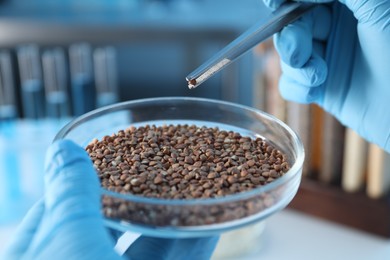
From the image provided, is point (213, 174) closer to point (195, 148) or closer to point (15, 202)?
point (195, 148)

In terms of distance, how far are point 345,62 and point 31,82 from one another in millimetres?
Answer: 1086

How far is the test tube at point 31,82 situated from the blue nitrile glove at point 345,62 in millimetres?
968

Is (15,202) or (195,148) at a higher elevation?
(195,148)

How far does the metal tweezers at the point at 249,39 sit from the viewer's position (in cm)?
66

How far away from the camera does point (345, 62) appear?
0.87 m

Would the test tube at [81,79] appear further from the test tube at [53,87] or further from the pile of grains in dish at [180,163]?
the pile of grains in dish at [180,163]

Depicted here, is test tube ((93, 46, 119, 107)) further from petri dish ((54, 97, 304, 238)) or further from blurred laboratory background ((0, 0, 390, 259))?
petri dish ((54, 97, 304, 238))

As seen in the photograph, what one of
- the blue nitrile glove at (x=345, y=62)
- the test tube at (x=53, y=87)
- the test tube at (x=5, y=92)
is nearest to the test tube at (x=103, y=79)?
the test tube at (x=53, y=87)

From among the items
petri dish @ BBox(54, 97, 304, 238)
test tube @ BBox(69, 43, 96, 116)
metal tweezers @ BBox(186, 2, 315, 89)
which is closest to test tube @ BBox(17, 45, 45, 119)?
test tube @ BBox(69, 43, 96, 116)

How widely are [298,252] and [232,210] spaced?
0.65 meters

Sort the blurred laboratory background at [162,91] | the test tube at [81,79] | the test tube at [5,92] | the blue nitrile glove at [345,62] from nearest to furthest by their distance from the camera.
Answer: the blue nitrile glove at [345,62]
the blurred laboratory background at [162,91]
the test tube at [5,92]
the test tube at [81,79]

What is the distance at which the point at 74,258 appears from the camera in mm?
505

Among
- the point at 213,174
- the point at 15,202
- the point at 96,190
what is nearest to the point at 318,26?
the point at 213,174

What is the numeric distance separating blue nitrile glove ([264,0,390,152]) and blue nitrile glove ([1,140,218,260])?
1.29ft
